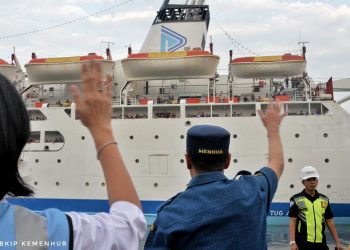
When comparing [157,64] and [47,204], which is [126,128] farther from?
[47,204]

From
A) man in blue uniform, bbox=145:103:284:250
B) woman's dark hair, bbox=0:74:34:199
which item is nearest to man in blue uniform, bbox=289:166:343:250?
man in blue uniform, bbox=145:103:284:250

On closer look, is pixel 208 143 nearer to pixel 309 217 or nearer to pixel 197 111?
pixel 309 217

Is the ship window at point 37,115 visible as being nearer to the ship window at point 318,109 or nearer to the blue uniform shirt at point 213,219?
the ship window at point 318,109

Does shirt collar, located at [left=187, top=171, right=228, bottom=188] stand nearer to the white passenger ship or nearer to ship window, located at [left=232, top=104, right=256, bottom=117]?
the white passenger ship

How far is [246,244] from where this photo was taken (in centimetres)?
184

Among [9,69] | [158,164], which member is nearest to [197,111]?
[158,164]

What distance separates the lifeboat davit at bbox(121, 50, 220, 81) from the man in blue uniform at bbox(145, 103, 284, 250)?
13707 mm

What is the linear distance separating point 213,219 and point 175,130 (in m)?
12.6

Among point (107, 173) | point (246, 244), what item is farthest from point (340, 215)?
point (107, 173)

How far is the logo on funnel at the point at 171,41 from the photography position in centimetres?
1872

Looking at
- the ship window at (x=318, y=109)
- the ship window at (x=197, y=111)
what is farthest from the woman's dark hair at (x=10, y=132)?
the ship window at (x=318, y=109)

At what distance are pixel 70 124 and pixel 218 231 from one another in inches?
553

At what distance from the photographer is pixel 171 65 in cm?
1554

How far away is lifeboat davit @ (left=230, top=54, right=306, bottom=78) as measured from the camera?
15555 mm
